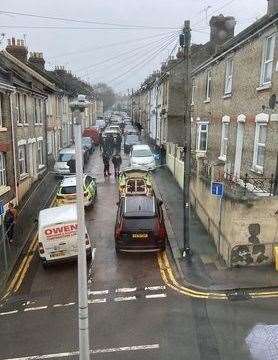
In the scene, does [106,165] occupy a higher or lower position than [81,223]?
lower

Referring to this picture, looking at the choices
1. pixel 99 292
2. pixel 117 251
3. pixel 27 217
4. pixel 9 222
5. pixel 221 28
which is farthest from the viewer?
pixel 221 28

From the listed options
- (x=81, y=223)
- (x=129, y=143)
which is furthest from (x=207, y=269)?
(x=129, y=143)

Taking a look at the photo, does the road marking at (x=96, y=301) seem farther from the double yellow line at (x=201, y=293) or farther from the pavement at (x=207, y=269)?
the pavement at (x=207, y=269)

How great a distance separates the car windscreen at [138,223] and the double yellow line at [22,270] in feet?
12.0

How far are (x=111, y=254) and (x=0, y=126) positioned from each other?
8.43m

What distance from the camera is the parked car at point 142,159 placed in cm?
2803

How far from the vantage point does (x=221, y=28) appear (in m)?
28.0

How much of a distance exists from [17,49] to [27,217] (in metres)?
Result: 19.1

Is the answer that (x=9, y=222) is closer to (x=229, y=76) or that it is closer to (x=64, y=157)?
(x=229, y=76)

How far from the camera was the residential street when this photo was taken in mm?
8250

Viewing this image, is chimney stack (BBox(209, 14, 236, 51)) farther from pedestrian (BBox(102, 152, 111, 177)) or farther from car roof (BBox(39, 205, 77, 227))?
car roof (BBox(39, 205, 77, 227))

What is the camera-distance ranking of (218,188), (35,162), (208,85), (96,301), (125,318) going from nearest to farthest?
A: (125,318)
(96,301)
(218,188)
(208,85)
(35,162)

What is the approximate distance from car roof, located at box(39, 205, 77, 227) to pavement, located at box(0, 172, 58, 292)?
1861 millimetres

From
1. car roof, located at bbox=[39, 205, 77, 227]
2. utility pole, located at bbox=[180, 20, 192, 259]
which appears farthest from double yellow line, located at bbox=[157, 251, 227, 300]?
car roof, located at bbox=[39, 205, 77, 227]
